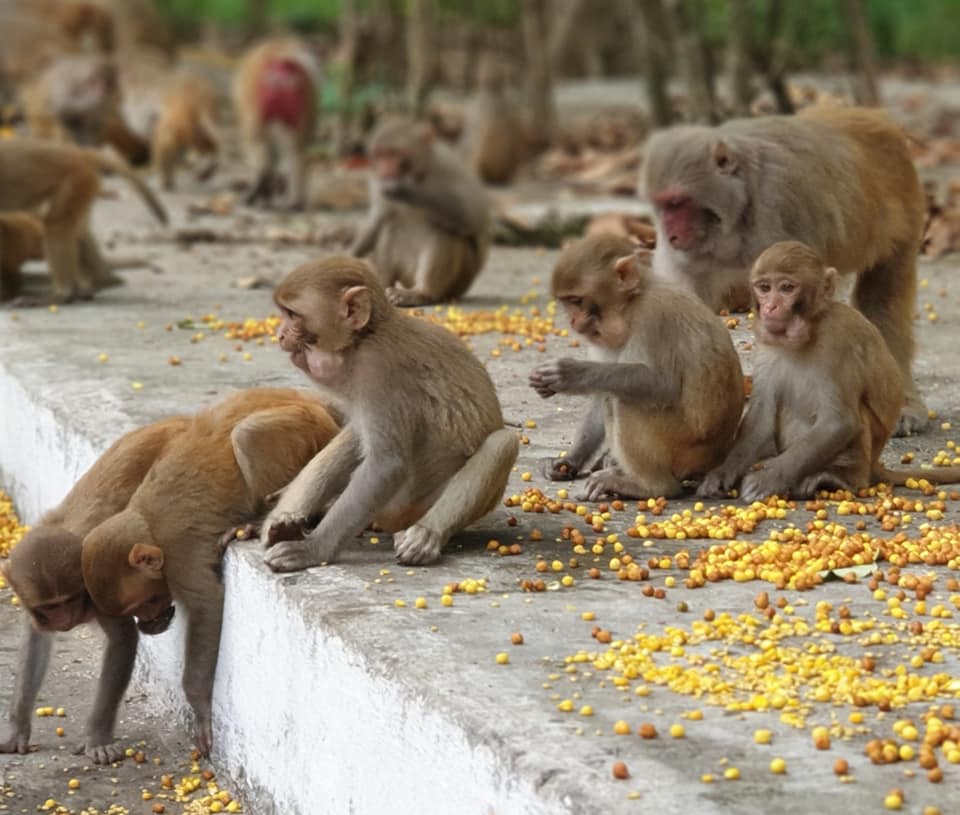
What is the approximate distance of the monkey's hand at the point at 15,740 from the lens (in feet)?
17.1

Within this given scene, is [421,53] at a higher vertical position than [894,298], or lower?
higher

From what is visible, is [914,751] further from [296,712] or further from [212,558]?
[212,558]

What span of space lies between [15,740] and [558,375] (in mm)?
2013

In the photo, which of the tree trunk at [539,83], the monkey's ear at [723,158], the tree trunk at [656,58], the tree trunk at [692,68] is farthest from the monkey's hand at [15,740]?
the tree trunk at [539,83]

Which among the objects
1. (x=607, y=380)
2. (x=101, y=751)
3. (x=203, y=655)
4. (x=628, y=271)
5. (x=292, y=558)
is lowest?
(x=101, y=751)

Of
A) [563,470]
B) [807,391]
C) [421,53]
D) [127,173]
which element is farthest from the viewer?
[421,53]

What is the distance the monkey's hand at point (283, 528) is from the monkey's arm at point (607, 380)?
3.11 ft

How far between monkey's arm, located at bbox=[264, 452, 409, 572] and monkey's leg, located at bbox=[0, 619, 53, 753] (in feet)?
2.99

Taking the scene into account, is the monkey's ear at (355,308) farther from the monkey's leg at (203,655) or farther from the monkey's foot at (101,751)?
the monkey's foot at (101,751)

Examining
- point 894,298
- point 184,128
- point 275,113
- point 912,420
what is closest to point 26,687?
point 912,420

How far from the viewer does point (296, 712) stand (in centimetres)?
456

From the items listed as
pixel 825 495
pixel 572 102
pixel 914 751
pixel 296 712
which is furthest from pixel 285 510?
pixel 572 102

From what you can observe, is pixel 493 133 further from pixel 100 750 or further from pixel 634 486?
pixel 100 750

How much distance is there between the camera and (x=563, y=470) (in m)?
6.10
